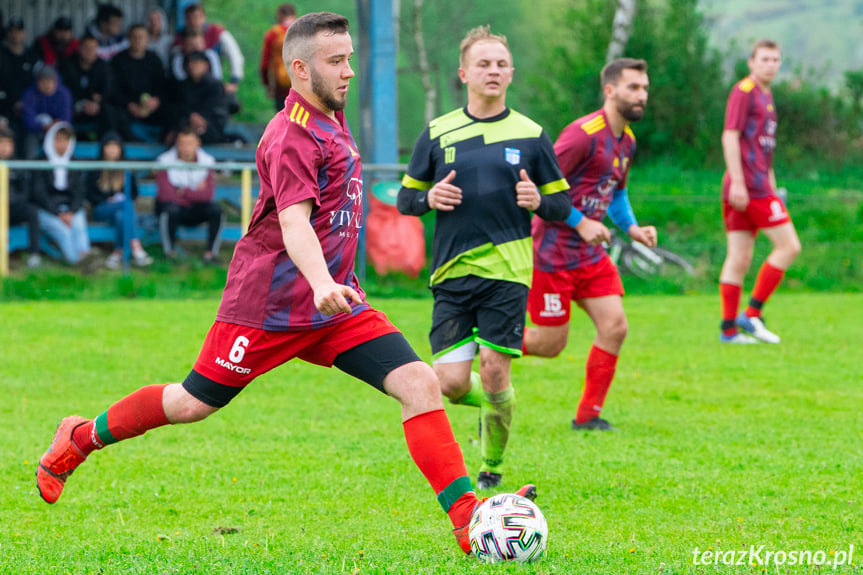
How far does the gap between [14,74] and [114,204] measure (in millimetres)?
4063

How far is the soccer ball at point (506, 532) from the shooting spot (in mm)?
4207

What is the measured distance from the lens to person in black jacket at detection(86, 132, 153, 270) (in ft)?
43.7

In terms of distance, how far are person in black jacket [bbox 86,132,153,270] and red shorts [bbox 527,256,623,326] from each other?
25.1 feet

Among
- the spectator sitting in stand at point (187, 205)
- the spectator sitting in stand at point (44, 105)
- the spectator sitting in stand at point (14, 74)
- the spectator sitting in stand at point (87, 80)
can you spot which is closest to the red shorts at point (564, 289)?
the spectator sitting in stand at point (187, 205)

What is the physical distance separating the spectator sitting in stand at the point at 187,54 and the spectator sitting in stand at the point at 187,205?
11.0 ft

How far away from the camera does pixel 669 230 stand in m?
17.8

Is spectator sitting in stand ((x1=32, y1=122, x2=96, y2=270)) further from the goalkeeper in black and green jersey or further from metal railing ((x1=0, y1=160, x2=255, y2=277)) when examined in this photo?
the goalkeeper in black and green jersey

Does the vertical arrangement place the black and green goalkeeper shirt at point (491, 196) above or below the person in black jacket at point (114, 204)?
above

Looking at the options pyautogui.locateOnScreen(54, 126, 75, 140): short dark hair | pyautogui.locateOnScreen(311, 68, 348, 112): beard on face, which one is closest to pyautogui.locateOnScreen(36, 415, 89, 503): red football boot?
pyautogui.locateOnScreen(311, 68, 348, 112): beard on face

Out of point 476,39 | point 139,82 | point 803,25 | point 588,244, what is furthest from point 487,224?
A: point 803,25

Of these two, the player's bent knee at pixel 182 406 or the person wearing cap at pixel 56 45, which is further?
the person wearing cap at pixel 56 45

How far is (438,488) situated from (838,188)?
18250 millimetres

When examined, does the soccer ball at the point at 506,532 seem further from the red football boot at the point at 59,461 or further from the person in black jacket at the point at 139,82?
the person in black jacket at the point at 139,82

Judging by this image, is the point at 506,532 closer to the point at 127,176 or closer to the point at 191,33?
the point at 127,176
